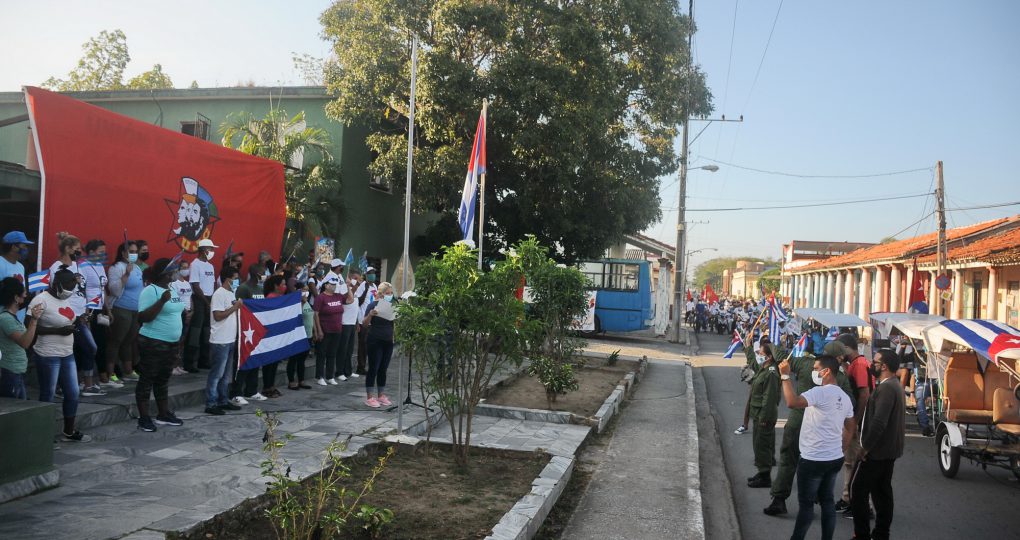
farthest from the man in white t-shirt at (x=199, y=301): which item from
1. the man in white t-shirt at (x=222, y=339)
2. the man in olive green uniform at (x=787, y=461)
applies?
the man in olive green uniform at (x=787, y=461)

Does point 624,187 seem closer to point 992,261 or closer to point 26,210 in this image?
point 992,261

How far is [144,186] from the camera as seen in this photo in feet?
34.6

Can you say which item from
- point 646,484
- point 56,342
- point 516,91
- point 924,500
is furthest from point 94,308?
point 516,91

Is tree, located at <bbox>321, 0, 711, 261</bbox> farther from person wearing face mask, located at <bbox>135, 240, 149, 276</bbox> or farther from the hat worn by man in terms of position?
the hat worn by man

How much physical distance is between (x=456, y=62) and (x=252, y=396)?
10535 millimetres

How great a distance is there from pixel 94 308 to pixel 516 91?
11.5 metres

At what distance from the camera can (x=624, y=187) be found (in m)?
20.0

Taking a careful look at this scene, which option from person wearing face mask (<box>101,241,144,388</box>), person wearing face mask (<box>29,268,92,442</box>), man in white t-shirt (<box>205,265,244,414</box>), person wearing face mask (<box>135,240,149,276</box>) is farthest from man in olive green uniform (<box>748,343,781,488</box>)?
person wearing face mask (<box>135,240,149,276</box>)

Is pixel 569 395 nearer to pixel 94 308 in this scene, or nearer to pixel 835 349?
pixel 835 349

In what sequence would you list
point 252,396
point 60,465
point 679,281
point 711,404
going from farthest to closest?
point 679,281
point 711,404
point 252,396
point 60,465

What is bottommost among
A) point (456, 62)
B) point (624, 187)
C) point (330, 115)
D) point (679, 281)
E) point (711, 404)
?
point (711, 404)

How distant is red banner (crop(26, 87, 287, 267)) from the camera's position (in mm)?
8820

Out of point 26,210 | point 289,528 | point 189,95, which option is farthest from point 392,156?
point 289,528

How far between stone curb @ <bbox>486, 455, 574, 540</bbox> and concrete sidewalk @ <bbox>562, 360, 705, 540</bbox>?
0.25 meters
